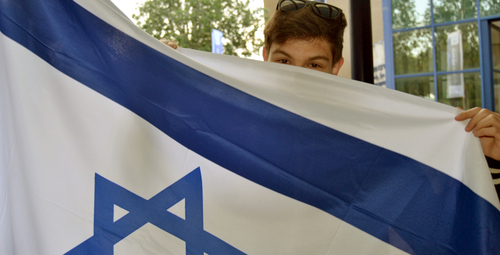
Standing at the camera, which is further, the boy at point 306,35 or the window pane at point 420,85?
the window pane at point 420,85

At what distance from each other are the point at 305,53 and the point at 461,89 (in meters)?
5.37

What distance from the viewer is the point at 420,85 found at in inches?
262

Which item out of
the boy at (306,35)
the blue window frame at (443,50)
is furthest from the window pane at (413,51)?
the boy at (306,35)

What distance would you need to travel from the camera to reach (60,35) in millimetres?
1556

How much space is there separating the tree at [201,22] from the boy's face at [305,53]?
49.3 ft

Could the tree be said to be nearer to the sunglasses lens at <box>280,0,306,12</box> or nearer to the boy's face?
the sunglasses lens at <box>280,0,306,12</box>

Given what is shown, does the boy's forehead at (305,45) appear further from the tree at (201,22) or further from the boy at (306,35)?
the tree at (201,22)

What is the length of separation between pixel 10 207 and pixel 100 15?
0.76m

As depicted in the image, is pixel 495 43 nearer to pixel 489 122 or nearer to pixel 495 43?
pixel 495 43

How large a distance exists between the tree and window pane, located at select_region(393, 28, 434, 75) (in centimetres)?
1076

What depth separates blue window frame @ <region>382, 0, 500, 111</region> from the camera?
620 centimetres

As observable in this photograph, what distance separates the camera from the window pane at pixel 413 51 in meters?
6.57

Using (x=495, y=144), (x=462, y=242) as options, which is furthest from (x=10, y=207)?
(x=495, y=144)

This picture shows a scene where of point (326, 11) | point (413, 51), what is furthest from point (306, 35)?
point (413, 51)
